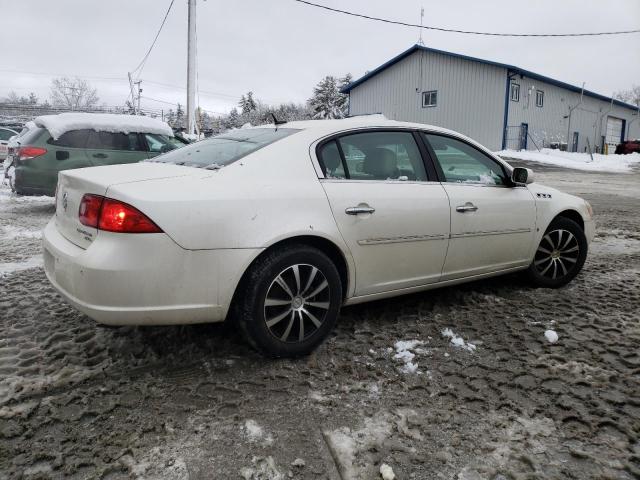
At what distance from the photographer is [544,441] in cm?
214

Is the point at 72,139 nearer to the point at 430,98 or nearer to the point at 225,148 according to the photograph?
the point at 225,148

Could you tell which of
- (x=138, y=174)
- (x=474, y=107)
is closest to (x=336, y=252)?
(x=138, y=174)

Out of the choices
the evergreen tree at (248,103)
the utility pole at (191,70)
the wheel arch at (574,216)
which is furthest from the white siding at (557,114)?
the evergreen tree at (248,103)

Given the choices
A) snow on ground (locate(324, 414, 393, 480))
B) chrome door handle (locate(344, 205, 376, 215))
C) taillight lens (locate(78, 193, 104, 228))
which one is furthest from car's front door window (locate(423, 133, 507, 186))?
taillight lens (locate(78, 193, 104, 228))

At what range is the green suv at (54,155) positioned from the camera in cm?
759

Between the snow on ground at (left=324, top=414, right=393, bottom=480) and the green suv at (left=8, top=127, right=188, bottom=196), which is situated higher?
the green suv at (left=8, top=127, right=188, bottom=196)

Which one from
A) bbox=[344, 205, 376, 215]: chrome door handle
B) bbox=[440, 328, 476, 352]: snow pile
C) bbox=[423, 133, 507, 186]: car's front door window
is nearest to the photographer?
bbox=[344, 205, 376, 215]: chrome door handle

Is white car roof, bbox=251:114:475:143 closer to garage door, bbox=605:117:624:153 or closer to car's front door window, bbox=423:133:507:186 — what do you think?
car's front door window, bbox=423:133:507:186

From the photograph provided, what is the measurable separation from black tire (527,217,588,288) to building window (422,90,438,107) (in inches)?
1062

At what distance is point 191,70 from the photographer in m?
17.7

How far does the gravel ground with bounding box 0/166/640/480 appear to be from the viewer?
1991 mm

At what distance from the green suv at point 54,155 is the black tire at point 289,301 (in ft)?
20.5

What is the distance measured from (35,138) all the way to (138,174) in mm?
6146

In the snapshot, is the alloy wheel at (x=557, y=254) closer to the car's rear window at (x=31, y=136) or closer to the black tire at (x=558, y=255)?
the black tire at (x=558, y=255)
